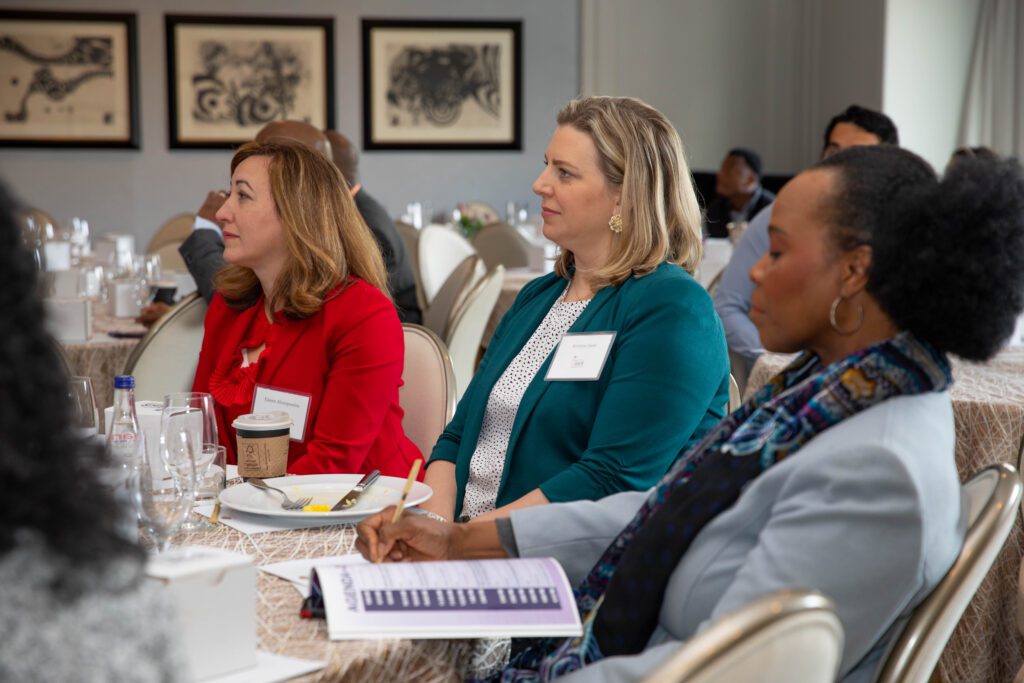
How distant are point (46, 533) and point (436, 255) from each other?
16.9 ft

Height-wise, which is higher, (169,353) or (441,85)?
(441,85)

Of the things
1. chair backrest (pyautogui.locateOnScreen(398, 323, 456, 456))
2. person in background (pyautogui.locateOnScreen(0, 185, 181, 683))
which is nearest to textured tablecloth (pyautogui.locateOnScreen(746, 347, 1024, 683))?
chair backrest (pyautogui.locateOnScreen(398, 323, 456, 456))

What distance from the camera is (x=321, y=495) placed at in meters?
1.77

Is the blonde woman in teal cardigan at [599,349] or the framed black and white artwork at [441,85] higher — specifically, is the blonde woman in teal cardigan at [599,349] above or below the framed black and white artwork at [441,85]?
below

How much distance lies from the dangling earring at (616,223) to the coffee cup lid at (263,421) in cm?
72

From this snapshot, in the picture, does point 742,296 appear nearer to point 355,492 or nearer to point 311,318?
point 311,318

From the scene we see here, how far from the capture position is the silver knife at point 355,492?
1.68 meters

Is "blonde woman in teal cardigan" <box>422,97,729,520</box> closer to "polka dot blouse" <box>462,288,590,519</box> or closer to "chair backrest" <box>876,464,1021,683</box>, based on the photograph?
"polka dot blouse" <box>462,288,590,519</box>

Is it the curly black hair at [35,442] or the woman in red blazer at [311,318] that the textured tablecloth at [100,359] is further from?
the curly black hair at [35,442]

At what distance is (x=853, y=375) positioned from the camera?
1.23 meters

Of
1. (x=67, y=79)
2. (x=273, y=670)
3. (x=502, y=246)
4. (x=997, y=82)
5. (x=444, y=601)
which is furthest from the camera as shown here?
(x=67, y=79)

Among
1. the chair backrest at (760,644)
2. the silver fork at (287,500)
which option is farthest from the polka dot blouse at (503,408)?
the chair backrest at (760,644)

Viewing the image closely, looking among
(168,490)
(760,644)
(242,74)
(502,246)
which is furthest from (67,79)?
(760,644)

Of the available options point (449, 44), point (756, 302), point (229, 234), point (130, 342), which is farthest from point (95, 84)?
point (756, 302)
